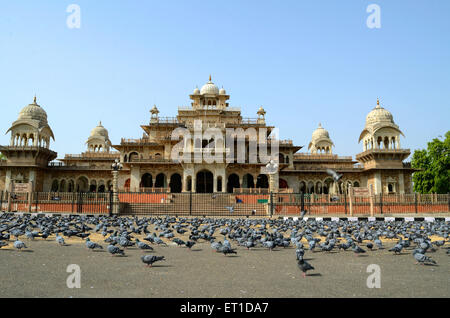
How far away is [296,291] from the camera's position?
4387 millimetres

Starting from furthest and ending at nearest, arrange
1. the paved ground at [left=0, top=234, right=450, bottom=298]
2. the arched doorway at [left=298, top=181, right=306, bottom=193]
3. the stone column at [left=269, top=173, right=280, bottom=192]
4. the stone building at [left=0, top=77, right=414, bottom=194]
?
the arched doorway at [left=298, top=181, right=306, bottom=193]
the stone building at [left=0, top=77, right=414, bottom=194]
the stone column at [left=269, top=173, right=280, bottom=192]
the paved ground at [left=0, top=234, right=450, bottom=298]

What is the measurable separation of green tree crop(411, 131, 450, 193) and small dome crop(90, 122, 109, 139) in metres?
46.2

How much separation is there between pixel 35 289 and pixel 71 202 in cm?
1885

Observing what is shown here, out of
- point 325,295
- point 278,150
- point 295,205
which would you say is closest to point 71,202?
point 295,205

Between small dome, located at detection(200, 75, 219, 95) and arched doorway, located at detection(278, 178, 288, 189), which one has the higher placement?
small dome, located at detection(200, 75, 219, 95)

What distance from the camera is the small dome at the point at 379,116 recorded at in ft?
129

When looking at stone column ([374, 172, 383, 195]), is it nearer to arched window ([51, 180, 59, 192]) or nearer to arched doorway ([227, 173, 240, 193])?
arched doorway ([227, 173, 240, 193])

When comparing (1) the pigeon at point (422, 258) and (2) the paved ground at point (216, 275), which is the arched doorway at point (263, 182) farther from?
(1) the pigeon at point (422, 258)

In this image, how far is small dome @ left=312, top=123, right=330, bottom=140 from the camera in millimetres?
52750

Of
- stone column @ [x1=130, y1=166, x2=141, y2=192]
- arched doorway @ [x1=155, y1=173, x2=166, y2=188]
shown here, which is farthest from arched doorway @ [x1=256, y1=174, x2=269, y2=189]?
stone column @ [x1=130, y1=166, x2=141, y2=192]

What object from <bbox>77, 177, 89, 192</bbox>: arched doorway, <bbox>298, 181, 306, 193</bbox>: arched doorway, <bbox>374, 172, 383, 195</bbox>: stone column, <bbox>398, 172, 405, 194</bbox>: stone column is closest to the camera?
<bbox>398, 172, 405, 194</bbox>: stone column

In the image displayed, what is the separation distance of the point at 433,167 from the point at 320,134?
760 inches

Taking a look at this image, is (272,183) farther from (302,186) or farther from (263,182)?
(302,186)

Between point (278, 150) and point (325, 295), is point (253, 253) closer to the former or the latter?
point (325, 295)
